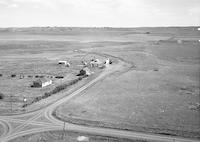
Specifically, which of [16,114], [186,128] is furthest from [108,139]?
[16,114]

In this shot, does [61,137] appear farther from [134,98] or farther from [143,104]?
[134,98]

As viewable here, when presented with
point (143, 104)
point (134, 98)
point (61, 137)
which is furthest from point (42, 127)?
point (134, 98)

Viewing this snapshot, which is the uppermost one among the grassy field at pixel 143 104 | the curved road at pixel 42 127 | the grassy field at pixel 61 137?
the grassy field at pixel 143 104

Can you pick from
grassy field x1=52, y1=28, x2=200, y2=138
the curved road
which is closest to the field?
grassy field x1=52, y1=28, x2=200, y2=138

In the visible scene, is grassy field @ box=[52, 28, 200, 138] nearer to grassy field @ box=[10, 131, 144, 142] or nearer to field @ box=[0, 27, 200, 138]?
field @ box=[0, 27, 200, 138]

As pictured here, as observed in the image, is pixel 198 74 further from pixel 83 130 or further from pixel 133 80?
pixel 83 130

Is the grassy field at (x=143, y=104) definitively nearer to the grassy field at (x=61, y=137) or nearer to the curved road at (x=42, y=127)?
the curved road at (x=42, y=127)

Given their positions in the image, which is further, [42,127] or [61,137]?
[42,127]

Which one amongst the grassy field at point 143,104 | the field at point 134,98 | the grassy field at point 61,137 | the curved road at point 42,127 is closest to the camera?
the grassy field at point 61,137

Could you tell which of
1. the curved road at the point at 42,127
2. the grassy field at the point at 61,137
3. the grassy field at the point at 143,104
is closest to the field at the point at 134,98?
the grassy field at the point at 143,104

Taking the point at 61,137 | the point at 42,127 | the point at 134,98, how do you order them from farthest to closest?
the point at 134,98
the point at 42,127
the point at 61,137

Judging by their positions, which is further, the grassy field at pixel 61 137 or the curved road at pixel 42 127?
the curved road at pixel 42 127
